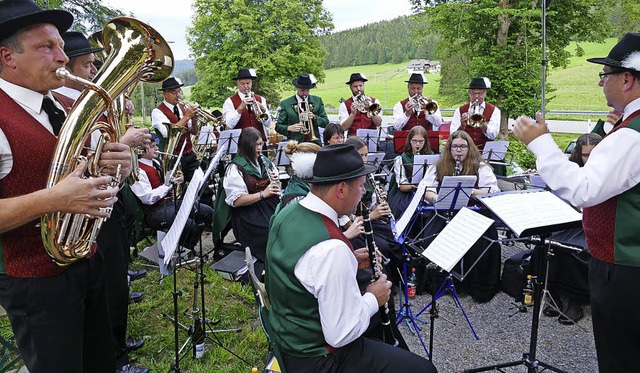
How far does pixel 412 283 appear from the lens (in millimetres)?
5129

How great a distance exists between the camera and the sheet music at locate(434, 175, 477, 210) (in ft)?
15.4

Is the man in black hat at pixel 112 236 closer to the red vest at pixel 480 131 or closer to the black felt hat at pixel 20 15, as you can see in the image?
the black felt hat at pixel 20 15

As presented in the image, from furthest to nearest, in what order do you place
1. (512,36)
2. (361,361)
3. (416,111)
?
(512,36) → (416,111) → (361,361)

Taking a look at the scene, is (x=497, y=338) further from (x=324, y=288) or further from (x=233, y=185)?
(x=233, y=185)

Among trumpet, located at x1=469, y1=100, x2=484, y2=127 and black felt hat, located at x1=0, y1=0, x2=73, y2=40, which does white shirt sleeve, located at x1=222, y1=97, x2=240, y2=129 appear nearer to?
trumpet, located at x1=469, y1=100, x2=484, y2=127

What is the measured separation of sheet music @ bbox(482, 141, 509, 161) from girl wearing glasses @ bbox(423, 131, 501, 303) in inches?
58.6

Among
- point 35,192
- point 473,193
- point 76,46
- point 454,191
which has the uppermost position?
point 76,46

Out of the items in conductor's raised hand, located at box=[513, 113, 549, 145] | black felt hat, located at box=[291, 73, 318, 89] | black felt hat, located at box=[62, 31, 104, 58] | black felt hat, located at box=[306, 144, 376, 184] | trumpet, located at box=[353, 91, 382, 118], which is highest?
black felt hat, located at box=[62, 31, 104, 58]

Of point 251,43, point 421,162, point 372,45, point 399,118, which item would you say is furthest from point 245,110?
point 372,45

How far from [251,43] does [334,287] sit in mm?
23060

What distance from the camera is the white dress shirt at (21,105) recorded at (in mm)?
1872

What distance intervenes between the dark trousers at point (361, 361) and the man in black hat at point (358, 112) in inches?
225

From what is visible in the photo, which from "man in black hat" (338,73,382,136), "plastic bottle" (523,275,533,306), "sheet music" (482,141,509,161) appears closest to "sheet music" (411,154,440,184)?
"sheet music" (482,141,509,161)

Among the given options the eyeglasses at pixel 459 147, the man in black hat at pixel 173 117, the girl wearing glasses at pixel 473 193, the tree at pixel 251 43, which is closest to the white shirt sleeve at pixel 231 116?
the man in black hat at pixel 173 117
